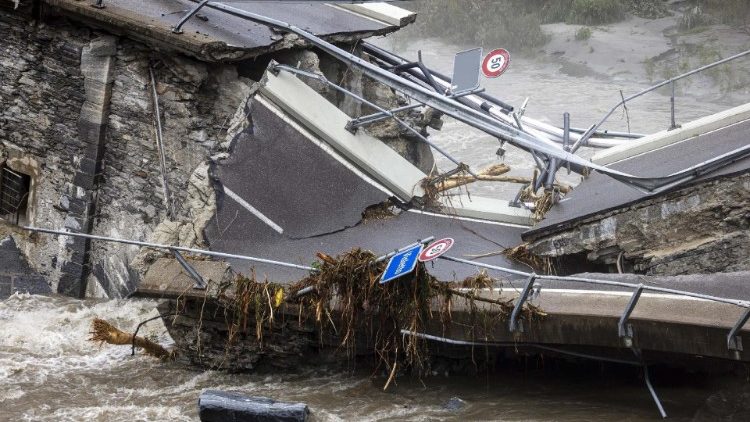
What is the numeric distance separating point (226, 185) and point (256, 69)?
163 cm

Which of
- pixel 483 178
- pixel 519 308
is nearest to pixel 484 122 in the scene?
pixel 483 178

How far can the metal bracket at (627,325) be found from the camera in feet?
20.1

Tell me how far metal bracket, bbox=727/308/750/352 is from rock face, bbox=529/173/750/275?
1.46m

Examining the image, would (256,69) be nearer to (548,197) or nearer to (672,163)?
(548,197)

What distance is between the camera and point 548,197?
29.6ft

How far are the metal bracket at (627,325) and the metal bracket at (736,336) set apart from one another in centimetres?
55

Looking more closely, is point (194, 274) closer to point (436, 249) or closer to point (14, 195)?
point (436, 249)

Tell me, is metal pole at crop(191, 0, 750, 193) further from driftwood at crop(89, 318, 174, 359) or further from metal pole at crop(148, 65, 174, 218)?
driftwood at crop(89, 318, 174, 359)

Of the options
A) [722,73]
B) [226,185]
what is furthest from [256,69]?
[722,73]

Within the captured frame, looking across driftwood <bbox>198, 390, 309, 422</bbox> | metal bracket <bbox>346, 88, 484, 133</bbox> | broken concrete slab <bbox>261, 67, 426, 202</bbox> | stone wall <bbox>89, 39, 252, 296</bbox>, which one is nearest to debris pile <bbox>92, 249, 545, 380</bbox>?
driftwood <bbox>198, 390, 309, 422</bbox>

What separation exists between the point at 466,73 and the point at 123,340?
3548 millimetres

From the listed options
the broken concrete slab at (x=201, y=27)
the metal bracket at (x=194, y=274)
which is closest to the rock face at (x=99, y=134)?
the broken concrete slab at (x=201, y=27)

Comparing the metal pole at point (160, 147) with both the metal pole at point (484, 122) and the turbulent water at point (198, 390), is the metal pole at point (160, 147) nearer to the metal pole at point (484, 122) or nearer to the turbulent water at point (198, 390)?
the metal pole at point (484, 122)

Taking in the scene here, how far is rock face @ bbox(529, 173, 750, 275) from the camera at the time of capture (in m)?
7.42
